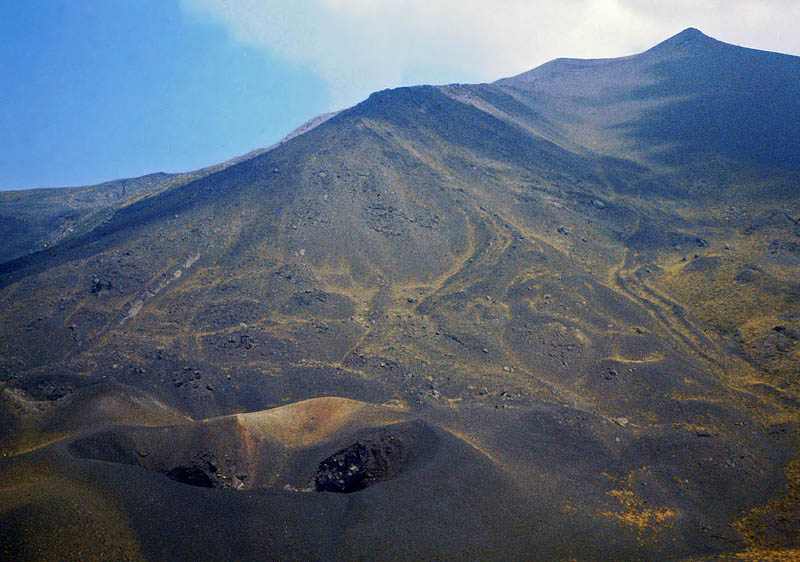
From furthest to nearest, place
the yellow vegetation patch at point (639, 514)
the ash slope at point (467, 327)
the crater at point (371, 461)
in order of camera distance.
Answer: the crater at point (371, 461), the yellow vegetation patch at point (639, 514), the ash slope at point (467, 327)

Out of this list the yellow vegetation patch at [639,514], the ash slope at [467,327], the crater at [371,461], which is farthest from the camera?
the crater at [371,461]

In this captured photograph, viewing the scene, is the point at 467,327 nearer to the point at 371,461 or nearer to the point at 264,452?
the point at 371,461

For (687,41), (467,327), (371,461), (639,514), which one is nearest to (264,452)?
(371,461)

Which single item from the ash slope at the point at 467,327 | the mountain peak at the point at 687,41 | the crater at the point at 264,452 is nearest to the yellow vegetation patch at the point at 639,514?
the ash slope at the point at 467,327

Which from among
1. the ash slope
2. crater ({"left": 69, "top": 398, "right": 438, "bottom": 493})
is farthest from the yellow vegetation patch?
crater ({"left": 69, "top": 398, "right": 438, "bottom": 493})

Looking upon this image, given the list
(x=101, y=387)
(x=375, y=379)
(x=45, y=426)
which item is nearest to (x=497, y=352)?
(x=375, y=379)

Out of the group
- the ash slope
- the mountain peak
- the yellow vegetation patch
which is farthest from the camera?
the mountain peak

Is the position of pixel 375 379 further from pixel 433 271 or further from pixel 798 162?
pixel 798 162

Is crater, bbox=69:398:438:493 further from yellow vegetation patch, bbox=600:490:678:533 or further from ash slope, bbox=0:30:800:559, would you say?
yellow vegetation patch, bbox=600:490:678:533

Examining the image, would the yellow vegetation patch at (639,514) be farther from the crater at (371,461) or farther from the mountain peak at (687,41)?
the mountain peak at (687,41)
